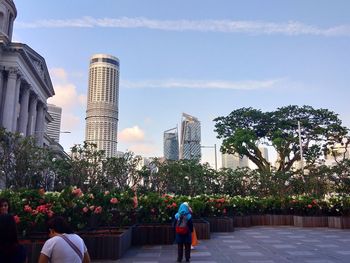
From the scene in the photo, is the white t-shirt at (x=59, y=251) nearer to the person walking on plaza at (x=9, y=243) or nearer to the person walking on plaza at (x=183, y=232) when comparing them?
the person walking on plaza at (x=9, y=243)

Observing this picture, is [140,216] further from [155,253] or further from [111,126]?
[111,126]

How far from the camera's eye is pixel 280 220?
24.0 metres

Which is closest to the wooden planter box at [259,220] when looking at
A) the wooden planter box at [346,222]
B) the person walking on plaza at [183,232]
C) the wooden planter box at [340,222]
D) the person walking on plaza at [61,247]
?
the wooden planter box at [340,222]

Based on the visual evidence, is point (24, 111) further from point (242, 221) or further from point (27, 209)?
point (27, 209)

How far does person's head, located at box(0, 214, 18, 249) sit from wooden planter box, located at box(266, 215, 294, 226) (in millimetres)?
21899

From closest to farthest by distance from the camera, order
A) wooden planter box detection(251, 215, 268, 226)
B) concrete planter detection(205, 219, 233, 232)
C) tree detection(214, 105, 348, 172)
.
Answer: concrete planter detection(205, 219, 233, 232) < wooden planter box detection(251, 215, 268, 226) < tree detection(214, 105, 348, 172)

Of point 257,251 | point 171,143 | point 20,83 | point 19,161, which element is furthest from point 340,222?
point 171,143

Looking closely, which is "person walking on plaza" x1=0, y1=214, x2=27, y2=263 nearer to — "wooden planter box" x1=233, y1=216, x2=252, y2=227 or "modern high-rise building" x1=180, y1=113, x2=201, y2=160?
"wooden planter box" x1=233, y1=216, x2=252, y2=227

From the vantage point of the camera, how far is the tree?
1610 inches

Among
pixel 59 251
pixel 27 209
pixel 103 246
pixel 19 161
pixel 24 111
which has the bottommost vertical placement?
pixel 103 246

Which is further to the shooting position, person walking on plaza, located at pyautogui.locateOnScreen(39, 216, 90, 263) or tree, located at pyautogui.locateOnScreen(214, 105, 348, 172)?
tree, located at pyautogui.locateOnScreen(214, 105, 348, 172)

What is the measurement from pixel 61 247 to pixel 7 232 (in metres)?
0.58

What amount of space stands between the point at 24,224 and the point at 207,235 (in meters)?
8.17

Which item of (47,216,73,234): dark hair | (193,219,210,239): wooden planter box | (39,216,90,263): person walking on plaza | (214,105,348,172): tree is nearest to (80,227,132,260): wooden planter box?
(193,219,210,239): wooden planter box
